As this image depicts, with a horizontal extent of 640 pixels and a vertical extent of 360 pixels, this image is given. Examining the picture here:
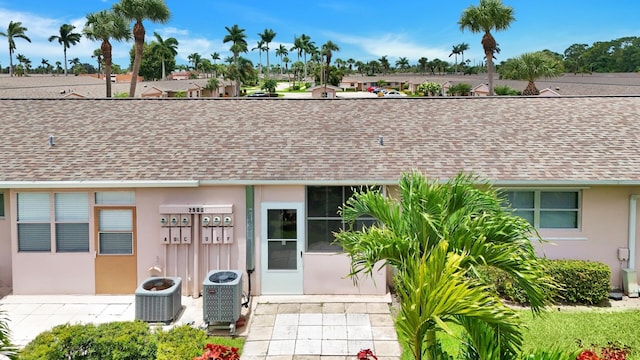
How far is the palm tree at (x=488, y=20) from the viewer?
4134cm

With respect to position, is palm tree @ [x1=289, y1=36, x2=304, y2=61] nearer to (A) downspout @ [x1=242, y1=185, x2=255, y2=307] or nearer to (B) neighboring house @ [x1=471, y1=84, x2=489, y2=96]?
(B) neighboring house @ [x1=471, y1=84, x2=489, y2=96]

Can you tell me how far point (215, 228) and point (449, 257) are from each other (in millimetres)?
7254

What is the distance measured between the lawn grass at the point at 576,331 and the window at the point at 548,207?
226 centimetres

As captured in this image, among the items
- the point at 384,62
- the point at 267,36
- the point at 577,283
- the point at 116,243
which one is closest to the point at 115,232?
the point at 116,243

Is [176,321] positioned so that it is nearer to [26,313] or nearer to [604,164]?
[26,313]

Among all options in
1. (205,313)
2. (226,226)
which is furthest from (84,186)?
(205,313)

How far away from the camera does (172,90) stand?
2288 inches

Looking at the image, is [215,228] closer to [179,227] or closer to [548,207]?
[179,227]

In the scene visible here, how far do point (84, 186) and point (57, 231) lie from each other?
1.40 meters

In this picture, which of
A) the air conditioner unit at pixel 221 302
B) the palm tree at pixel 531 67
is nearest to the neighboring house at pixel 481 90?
the palm tree at pixel 531 67

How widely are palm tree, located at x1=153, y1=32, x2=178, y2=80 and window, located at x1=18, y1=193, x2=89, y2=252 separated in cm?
8360

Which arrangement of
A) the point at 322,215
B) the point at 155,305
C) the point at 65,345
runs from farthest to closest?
the point at 322,215
the point at 155,305
the point at 65,345

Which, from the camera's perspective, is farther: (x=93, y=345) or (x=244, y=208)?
(x=244, y=208)

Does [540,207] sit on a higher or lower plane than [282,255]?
higher
